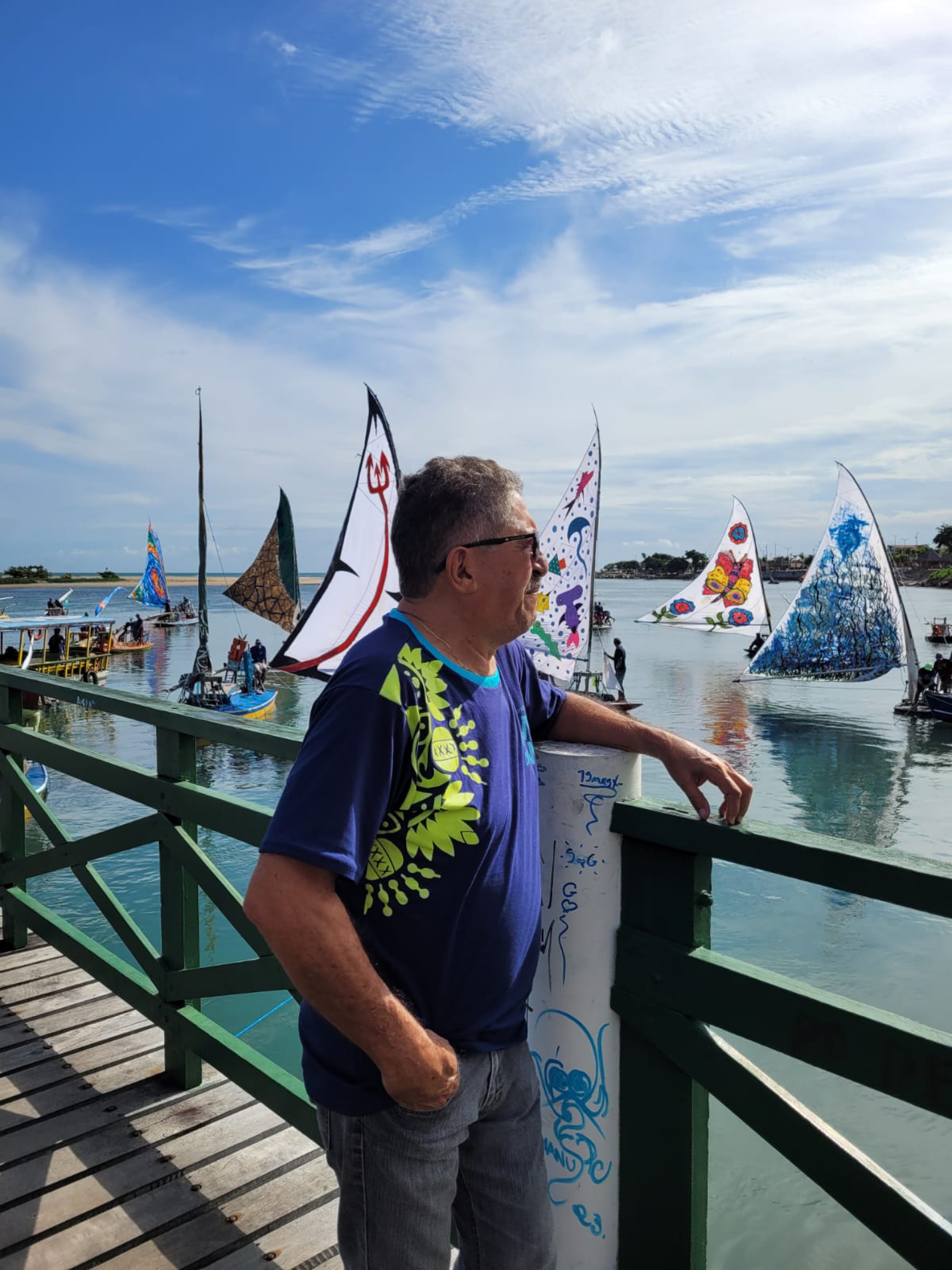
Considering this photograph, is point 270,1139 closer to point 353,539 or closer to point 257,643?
point 353,539

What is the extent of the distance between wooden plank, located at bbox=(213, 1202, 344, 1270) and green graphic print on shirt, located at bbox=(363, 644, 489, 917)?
139 cm

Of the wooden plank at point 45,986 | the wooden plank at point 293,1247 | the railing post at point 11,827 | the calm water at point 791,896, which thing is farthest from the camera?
the calm water at point 791,896

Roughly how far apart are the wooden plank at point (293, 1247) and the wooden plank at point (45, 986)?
1.88 metres

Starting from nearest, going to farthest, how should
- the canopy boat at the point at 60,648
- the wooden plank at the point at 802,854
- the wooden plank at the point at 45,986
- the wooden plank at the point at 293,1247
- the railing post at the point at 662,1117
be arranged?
the wooden plank at the point at 802,854 → the railing post at the point at 662,1117 → the wooden plank at the point at 293,1247 → the wooden plank at the point at 45,986 → the canopy boat at the point at 60,648

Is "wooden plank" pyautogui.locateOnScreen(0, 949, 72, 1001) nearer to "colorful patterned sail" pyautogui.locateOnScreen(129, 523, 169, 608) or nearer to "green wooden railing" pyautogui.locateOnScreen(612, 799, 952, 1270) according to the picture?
"green wooden railing" pyautogui.locateOnScreen(612, 799, 952, 1270)

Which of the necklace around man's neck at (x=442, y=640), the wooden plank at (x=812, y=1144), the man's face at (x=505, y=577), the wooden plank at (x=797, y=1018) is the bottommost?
the wooden plank at (x=812, y=1144)

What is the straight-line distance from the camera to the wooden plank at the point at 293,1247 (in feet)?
7.59

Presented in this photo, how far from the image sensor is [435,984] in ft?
5.02

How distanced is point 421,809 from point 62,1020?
9.53 ft

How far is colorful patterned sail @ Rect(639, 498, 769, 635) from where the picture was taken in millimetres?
52531

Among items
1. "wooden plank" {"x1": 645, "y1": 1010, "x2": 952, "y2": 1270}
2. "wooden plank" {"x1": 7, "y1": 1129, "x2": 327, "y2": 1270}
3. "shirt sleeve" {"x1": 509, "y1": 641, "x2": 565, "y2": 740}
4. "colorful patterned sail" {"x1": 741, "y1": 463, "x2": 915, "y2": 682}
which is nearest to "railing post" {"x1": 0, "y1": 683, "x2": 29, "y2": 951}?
Result: "wooden plank" {"x1": 7, "y1": 1129, "x2": 327, "y2": 1270}

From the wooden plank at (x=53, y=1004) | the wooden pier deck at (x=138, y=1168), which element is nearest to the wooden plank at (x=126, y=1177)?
the wooden pier deck at (x=138, y=1168)

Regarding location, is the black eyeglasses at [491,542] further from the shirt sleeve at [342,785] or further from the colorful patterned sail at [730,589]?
the colorful patterned sail at [730,589]

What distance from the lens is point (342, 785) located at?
1368 millimetres
